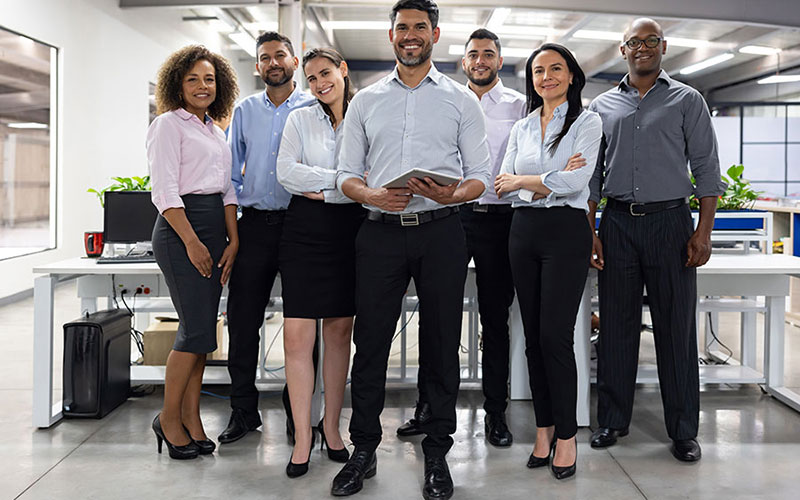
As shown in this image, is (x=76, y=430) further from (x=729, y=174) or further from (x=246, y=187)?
(x=729, y=174)

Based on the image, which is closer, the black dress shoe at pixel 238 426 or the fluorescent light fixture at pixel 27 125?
the black dress shoe at pixel 238 426

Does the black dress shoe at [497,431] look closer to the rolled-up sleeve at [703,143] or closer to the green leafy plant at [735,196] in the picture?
the rolled-up sleeve at [703,143]

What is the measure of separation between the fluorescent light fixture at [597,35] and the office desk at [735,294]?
8.21 metres

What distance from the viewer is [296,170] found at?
2.77 meters

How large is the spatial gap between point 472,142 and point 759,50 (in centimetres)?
1197

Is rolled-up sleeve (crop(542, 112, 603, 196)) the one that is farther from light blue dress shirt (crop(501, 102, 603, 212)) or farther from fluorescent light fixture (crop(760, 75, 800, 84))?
fluorescent light fixture (crop(760, 75, 800, 84))

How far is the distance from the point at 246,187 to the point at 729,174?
3.14 meters

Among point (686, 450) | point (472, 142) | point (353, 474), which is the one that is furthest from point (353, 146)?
point (686, 450)

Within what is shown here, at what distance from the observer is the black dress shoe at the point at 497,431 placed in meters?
3.22

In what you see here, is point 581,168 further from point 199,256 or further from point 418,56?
point 199,256

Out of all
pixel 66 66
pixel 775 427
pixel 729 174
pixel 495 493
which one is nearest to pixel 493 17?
pixel 66 66

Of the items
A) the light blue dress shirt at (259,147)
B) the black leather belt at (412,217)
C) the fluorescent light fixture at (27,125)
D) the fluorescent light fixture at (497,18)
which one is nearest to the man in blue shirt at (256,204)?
the light blue dress shirt at (259,147)

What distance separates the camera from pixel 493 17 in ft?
33.9

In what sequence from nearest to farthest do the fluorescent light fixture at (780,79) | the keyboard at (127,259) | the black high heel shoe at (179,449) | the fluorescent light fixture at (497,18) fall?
the black high heel shoe at (179,449), the keyboard at (127,259), the fluorescent light fixture at (497,18), the fluorescent light fixture at (780,79)
